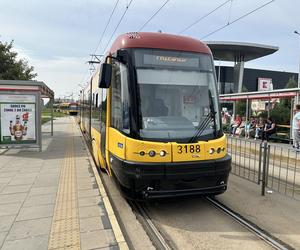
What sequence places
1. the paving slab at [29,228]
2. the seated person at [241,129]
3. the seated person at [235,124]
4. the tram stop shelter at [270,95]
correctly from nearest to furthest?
1. the paving slab at [29,228]
2. the tram stop shelter at [270,95]
3. the seated person at [241,129]
4. the seated person at [235,124]

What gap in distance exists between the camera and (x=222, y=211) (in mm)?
5488

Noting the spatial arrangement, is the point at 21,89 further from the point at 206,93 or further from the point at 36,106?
the point at 206,93

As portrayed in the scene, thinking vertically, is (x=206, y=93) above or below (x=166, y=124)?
above

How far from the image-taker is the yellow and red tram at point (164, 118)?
5.02 m

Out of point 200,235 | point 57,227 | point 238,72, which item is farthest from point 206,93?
point 238,72

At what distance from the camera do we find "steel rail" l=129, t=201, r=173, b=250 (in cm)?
418

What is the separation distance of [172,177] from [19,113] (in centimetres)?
842

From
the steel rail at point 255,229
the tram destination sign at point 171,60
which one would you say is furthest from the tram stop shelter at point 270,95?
the steel rail at point 255,229

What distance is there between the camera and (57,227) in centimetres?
457

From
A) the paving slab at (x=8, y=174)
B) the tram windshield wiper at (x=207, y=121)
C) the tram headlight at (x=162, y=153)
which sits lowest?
the paving slab at (x=8, y=174)

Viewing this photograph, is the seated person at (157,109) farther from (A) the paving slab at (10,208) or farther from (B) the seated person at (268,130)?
(B) the seated person at (268,130)

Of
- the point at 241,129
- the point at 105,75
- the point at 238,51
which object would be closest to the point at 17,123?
the point at 105,75

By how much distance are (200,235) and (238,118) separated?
15899 mm

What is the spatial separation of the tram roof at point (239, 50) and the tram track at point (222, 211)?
37.4 meters
